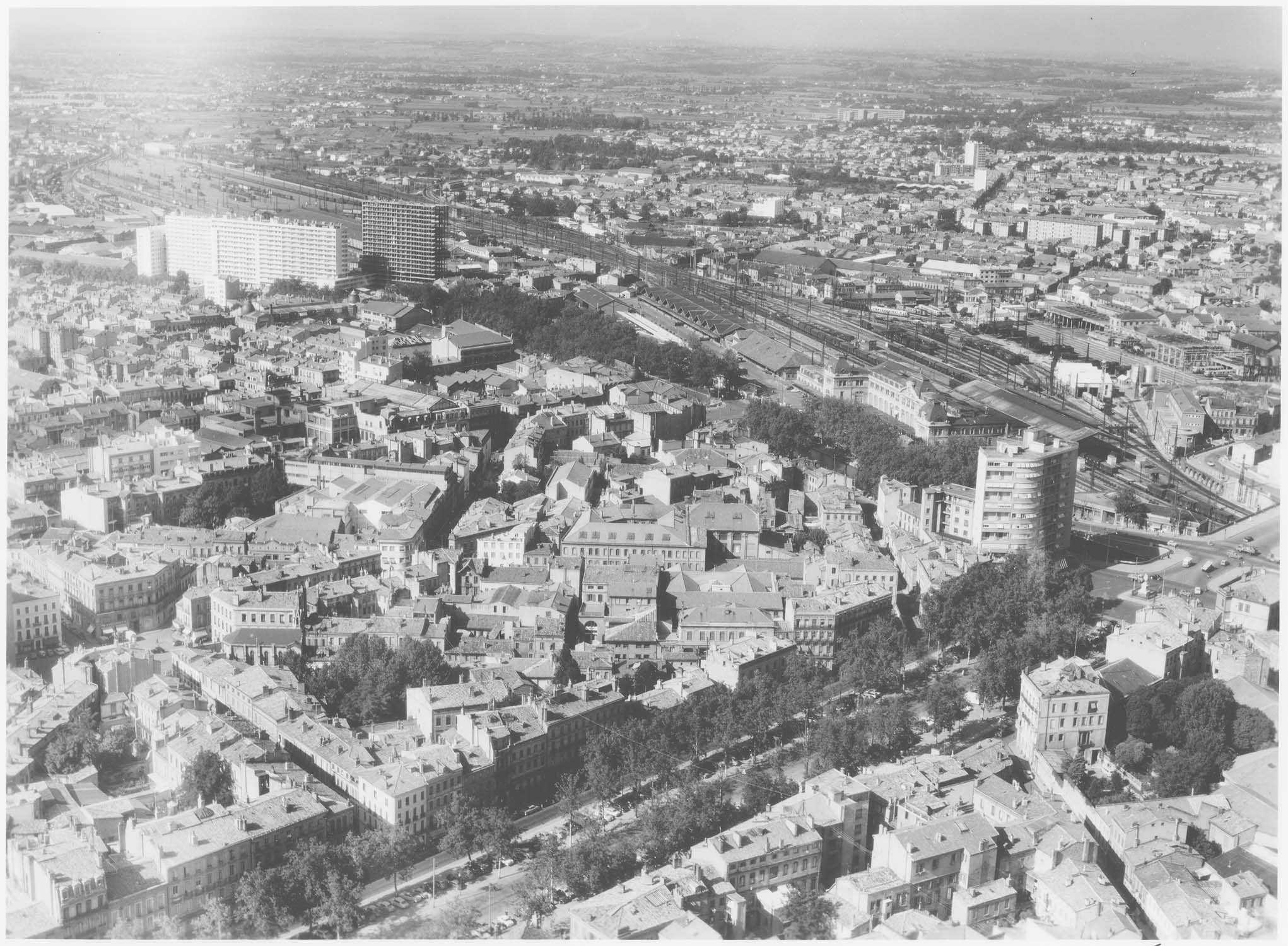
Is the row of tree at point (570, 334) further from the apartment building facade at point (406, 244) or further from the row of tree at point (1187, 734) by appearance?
the row of tree at point (1187, 734)

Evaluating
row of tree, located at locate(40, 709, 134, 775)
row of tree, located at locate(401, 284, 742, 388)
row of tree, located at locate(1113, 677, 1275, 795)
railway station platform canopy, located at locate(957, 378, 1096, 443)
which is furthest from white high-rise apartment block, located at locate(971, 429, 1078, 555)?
row of tree, located at locate(40, 709, 134, 775)

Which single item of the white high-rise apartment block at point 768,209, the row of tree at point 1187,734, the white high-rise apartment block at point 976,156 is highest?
the white high-rise apartment block at point 976,156

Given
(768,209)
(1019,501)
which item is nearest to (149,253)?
(1019,501)

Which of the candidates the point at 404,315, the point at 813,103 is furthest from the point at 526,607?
the point at 813,103

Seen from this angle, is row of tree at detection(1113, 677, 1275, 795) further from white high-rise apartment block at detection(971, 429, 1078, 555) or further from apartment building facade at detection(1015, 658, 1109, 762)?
white high-rise apartment block at detection(971, 429, 1078, 555)

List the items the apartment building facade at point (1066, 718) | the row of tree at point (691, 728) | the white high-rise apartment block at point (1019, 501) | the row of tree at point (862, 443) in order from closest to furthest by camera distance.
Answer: the row of tree at point (691, 728)
the apartment building facade at point (1066, 718)
the white high-rise apartment block at point (1019, 501)
the row of tree at point (862, 443)

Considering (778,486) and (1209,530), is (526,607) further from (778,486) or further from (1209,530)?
(1209,530)

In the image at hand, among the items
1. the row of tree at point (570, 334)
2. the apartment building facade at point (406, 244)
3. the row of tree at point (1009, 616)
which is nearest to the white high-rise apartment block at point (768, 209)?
the apartment building facade at point (406, 244)
